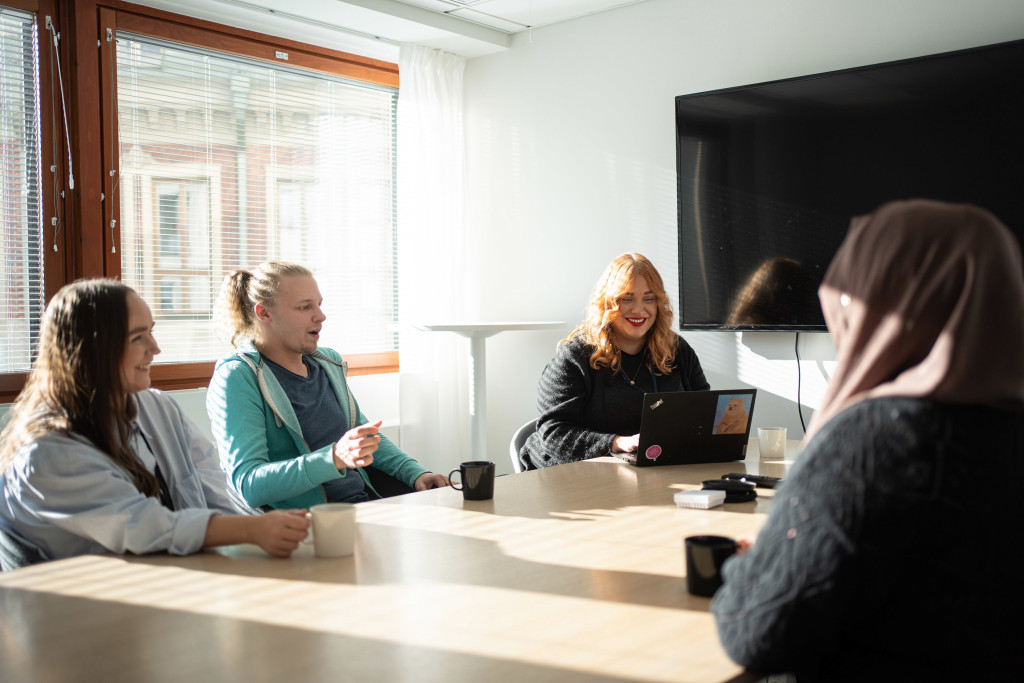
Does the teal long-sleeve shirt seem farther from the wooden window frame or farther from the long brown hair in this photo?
the wooden window frame

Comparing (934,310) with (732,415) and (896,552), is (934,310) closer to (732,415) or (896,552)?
(896,552)

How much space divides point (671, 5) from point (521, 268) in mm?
1482

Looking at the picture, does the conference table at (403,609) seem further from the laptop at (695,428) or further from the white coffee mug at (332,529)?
the laptop at (695,428)

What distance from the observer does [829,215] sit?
3.42 meters

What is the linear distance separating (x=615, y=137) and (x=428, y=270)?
3.89ft

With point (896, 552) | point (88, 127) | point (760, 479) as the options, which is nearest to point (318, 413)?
point (760, 479)

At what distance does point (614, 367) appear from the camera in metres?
2.91

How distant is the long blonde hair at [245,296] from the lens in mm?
2510

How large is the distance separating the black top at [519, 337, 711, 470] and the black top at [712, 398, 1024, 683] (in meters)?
1.72

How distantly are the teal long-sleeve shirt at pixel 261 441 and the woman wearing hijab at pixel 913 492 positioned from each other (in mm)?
1322

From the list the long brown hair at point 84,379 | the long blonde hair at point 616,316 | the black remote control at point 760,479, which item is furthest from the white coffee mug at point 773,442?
the long brown hair at point 84,379

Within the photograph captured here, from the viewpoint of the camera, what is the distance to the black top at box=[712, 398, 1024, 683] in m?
0.95

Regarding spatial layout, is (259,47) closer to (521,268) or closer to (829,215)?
(521,268)

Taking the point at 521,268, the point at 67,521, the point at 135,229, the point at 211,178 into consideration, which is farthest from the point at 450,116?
the point at 67,521
